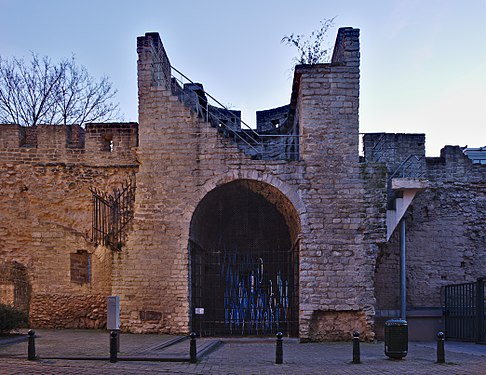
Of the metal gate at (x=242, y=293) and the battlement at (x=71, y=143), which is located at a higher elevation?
the battlement at (x=71, y=143)

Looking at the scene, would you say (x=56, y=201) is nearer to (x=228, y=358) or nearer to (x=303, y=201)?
(x=303, y=201)

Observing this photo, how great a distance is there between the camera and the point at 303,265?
577 inches

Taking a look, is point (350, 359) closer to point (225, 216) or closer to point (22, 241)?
point (225, 216)

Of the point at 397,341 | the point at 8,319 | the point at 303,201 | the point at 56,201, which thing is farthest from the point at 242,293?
the point at 397,341

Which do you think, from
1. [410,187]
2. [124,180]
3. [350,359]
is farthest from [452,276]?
[124,180]

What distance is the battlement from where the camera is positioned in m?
16.7

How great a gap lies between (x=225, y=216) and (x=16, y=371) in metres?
10.2

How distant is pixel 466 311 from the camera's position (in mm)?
15031

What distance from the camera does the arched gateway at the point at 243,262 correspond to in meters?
15.7

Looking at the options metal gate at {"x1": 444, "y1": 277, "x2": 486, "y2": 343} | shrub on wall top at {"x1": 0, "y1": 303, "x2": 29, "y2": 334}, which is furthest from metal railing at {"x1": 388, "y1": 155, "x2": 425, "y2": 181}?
shrub on wall top at {"x1": 0, "y1": 303, "x2": 29, "y2": 334}

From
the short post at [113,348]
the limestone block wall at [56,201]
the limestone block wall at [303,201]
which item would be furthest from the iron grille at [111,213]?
the short post at [113,348]

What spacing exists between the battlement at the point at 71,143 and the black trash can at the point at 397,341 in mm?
8821

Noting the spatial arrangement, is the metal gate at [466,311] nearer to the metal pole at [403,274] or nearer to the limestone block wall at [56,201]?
the metal pole at [403,274]

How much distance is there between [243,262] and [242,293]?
0.92 metres
